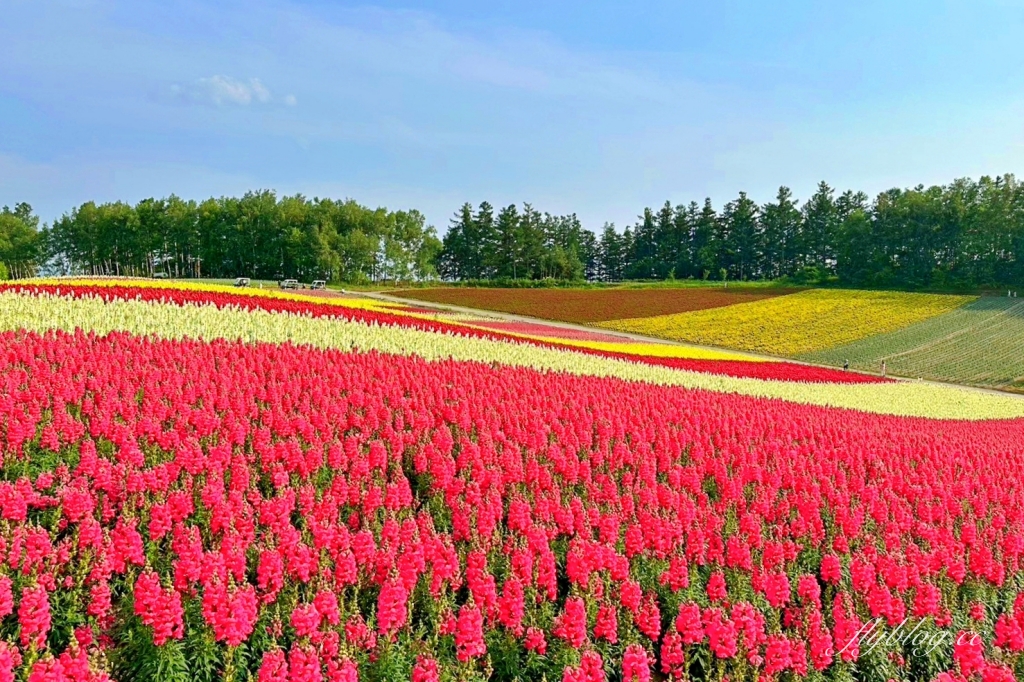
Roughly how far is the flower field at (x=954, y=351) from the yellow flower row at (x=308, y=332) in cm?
2702

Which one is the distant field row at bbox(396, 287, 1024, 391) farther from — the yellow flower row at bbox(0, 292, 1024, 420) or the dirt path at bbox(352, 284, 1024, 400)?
the yellow flower row at bbox(0, 292, 1024, 420)

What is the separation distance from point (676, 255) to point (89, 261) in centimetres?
9629

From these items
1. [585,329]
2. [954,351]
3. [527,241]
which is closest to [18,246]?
[527,241]

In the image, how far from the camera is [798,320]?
62906 mm

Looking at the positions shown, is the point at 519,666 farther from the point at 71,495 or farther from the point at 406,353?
the point at 406,353

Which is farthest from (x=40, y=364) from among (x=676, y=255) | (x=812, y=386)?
(x=676, y=255)

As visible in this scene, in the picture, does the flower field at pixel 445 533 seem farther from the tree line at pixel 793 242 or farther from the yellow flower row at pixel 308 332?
the tree line at pixel 793 242

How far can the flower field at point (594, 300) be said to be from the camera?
63.7m

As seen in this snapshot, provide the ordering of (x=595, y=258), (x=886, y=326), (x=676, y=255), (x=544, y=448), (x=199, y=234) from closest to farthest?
1. (x=544, y=448)
2. (x=886, y=326)
3. (x=199, y=234)
4. (x=676, y=255)
5. (x=595, y=258)

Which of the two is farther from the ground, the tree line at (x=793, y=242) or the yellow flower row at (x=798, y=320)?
the tree line at (x=793, y=242)

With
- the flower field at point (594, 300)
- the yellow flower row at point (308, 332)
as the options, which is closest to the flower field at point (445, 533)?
the yellow flower row at point (308, 332)

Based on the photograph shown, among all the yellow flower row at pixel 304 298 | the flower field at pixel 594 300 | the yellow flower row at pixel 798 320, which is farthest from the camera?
the flower field at pixel 594 300

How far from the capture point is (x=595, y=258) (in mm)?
146875

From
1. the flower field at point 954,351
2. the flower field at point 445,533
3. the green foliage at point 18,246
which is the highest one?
the green foliage at point 18,246
